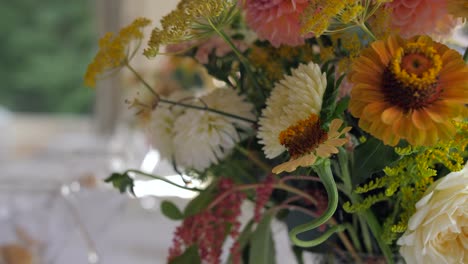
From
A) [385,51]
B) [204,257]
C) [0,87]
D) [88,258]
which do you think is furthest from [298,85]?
[0,87]

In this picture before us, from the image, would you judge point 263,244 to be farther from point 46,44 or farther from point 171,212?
point 46,44

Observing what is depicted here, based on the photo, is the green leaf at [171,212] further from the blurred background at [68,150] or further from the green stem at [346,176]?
the green stem at [346,176]

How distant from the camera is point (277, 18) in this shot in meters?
0.42

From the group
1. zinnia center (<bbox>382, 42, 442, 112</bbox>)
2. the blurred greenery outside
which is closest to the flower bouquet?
zinnia center (<bbox>382, 42, 442, 112</bbox>)

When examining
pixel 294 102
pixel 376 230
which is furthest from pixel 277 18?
pixel 376 230

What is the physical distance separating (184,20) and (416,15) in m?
0.16

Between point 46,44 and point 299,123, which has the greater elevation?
point 46,44

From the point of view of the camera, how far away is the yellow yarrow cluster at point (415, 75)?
342mm

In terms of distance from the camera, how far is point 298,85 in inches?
15.5

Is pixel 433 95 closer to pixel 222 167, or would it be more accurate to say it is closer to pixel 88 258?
pixel 222 167

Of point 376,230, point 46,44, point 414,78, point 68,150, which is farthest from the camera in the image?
point 46,44

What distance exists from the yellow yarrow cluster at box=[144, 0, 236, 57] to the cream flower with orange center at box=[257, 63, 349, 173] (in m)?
0.07

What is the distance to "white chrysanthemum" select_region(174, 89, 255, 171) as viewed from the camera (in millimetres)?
478

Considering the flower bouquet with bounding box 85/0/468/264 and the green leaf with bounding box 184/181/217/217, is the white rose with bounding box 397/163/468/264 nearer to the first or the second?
the flower bouquet with bounding box 85/0/468/264
